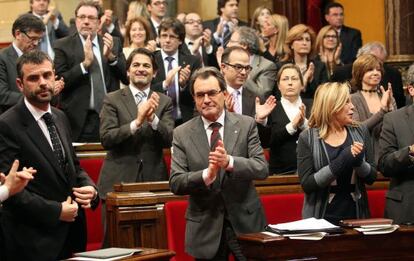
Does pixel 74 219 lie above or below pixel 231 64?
below

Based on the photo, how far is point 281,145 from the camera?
676 centimetres

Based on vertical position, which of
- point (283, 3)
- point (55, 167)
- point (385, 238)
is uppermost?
point (283, 3)

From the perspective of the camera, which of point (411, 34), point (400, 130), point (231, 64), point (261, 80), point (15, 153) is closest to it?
point (15, 153)

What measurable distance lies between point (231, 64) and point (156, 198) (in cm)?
127

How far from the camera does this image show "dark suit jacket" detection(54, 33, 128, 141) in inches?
297

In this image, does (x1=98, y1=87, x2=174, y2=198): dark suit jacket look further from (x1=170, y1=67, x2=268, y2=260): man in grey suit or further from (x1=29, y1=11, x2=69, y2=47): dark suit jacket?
(x1=29, y1=11, x2=69, y2=47): dark suit jacket

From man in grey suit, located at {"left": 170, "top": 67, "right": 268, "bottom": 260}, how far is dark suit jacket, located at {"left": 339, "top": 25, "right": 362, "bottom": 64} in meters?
4.46

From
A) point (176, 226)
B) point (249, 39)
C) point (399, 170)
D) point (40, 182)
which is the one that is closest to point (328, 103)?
point (399, 170)

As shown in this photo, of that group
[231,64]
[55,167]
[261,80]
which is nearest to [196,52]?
[261,80]

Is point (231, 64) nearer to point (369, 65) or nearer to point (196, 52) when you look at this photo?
point (369, 65)

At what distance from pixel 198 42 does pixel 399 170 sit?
3.40 meters

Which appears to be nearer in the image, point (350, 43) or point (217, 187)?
point (217, 187)

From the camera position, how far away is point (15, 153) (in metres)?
4.78

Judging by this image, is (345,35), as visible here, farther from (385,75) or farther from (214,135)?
(214,135)
